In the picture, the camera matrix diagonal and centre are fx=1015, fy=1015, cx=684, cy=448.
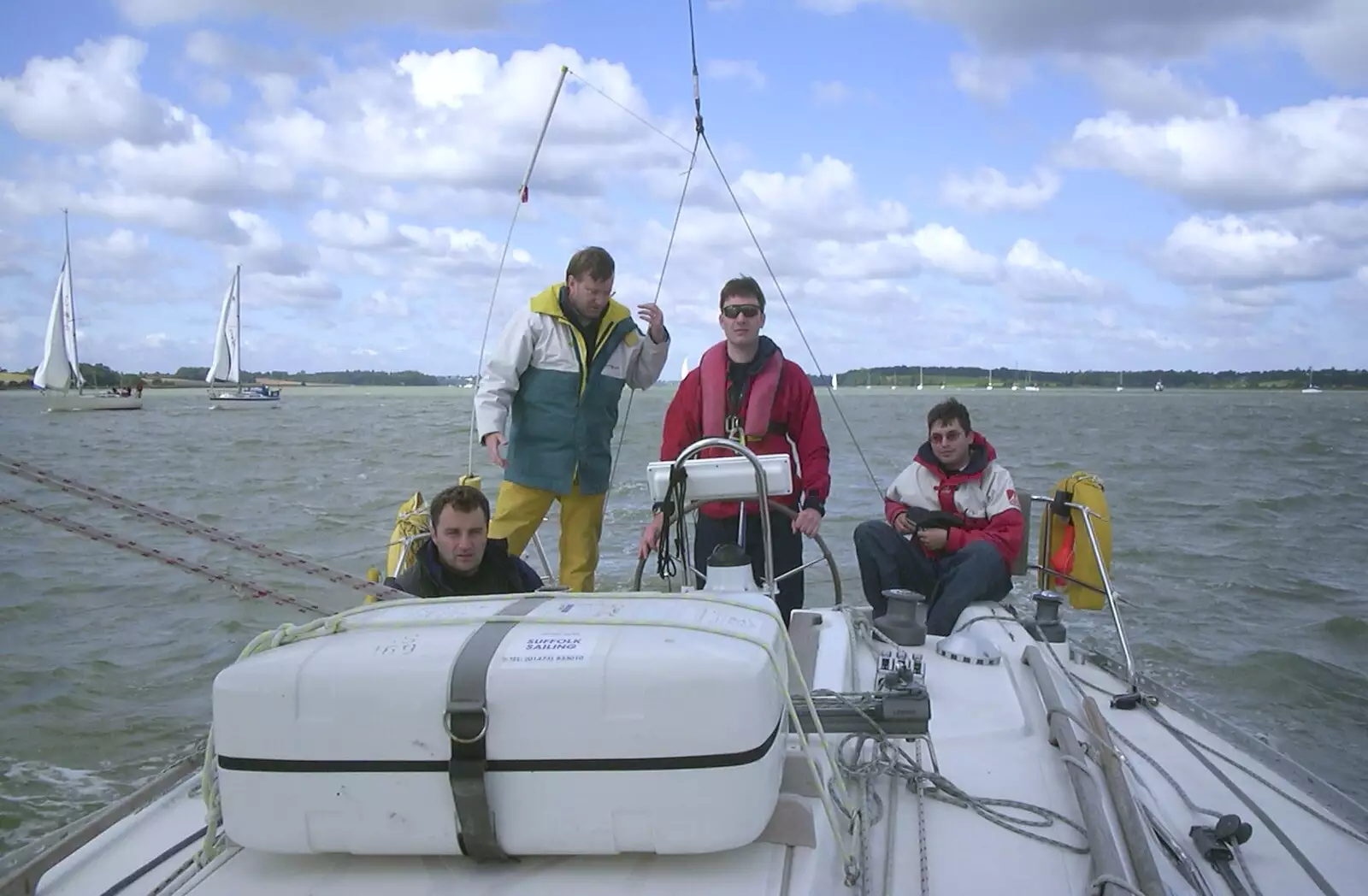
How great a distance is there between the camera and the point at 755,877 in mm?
1697

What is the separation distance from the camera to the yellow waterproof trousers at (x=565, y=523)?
395cm

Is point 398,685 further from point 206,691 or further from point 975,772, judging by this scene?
point 206,691

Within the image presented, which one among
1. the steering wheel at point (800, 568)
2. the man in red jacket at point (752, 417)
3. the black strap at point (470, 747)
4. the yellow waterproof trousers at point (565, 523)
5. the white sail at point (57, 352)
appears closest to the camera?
the black strap at point (470, 747)

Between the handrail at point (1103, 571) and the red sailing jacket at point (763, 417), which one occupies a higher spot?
the red sailing jacket at point (763, 417)

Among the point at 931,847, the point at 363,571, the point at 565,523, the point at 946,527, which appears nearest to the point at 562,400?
the point at 565,523

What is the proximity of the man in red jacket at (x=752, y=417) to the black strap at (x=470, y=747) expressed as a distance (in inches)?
82.5

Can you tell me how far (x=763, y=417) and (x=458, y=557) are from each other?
1.38 metres

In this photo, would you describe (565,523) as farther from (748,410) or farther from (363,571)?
(363,571)

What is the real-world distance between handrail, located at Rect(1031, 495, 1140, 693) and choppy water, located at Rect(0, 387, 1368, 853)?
5.43 feet

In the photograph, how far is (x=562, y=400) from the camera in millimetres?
3895

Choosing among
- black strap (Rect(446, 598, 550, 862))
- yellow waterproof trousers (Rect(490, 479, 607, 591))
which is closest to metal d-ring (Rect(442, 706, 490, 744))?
black strap (Rect(446, 598, 550, 862))

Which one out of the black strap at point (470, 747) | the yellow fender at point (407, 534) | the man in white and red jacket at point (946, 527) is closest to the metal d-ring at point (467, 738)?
the black strap at point (470, 747)

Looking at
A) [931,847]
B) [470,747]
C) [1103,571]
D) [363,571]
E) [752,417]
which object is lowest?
[363,571]

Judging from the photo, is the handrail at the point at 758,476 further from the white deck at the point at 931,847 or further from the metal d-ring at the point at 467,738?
the metal d-ring at the point at 467,738
